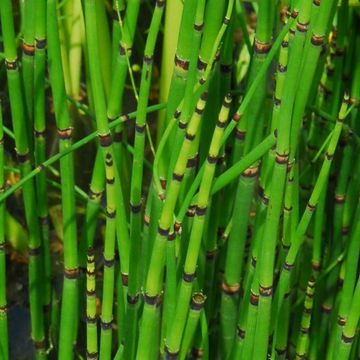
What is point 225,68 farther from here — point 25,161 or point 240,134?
point 25,161

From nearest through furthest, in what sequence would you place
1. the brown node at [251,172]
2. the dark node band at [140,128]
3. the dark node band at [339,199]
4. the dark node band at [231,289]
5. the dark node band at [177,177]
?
1. the dark node band at [177,177]
2. the dark node band at [140,128]
3. the brown node at [251,172]
4. the dark node band at [231,289]
5. the dark node band at [339,199]

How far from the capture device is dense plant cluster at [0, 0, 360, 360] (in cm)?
84

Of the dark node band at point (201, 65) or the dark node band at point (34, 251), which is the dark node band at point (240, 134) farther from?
the dark node band at point (34, 251)

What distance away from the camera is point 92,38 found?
32.6 inches

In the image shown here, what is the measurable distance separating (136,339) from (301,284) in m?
0.34

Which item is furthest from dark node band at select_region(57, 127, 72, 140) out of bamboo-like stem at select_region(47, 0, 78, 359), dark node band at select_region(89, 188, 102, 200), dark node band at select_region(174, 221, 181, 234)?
dark node band at select_region(174, 221, 181, 234)

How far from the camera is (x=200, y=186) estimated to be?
0.81 meters

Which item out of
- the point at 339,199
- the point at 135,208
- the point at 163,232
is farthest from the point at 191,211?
the point at 339,199

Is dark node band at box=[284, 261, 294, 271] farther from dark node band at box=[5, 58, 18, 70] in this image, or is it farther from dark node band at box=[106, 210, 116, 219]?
dark node band at box=[5, 58, 18, 70]

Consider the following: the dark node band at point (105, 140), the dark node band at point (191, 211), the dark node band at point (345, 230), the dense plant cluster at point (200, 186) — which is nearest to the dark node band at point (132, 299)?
the dense plant cluster at point (200, 186)

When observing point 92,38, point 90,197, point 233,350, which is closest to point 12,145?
point 90,197

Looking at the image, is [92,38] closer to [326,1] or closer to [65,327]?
[326,1]

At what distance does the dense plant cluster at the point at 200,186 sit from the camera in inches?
32.9

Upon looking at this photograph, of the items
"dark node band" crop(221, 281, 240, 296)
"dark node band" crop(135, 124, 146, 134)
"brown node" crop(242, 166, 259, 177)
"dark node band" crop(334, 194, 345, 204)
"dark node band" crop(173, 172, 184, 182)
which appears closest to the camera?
"dark node band" crop(173, 172, 184, 182)
